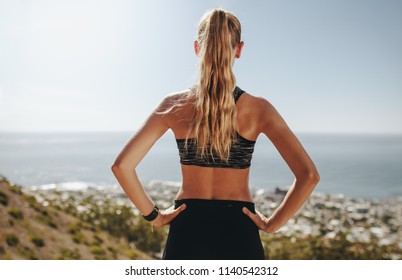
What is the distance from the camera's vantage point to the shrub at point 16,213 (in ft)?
25.6

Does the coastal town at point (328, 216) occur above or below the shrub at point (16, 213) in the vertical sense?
below

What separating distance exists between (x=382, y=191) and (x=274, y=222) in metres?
35.8

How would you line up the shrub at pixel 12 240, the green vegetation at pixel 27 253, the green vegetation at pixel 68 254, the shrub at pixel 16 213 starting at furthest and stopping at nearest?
the shrub at pixel 16 213 → the green vegetation at pixel 68 254 → the shrub at pixel 12 240 → the green vegetation at pixel 27 253

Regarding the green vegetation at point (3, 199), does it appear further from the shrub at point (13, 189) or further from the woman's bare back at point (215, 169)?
the woman's bare back at point (215, 169)

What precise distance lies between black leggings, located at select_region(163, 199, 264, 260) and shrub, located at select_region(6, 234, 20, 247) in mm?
6376

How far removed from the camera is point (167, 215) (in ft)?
4.50

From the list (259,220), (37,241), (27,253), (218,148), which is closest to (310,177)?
(259,220)

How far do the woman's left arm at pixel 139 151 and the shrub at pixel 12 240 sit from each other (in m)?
6.22

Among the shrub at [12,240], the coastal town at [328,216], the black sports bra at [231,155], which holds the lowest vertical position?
the coastal town at [328,216]

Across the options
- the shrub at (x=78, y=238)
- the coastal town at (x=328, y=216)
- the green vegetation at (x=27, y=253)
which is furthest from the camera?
the coastal town at (x=328, y=216)

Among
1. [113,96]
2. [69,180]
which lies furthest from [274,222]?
[113,96]

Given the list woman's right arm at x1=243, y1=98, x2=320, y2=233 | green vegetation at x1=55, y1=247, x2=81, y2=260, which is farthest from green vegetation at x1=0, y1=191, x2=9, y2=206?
woman's right arm at x1=243, y1=98, x2=320, y2=233

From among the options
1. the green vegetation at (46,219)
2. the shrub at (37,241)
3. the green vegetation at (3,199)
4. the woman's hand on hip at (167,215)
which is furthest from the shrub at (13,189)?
the woman's hand on hip at (167,215)
